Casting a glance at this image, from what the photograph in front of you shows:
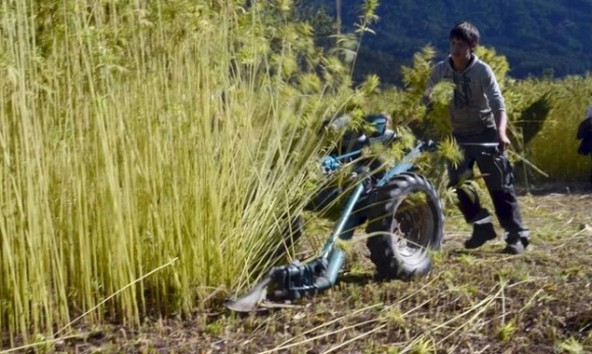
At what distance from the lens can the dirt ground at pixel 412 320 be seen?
458 centimetres

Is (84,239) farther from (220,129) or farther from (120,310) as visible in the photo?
(220,129)

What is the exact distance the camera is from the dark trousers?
6895 millimetres

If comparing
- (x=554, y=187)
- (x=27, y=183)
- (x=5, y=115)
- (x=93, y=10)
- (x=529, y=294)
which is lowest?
(x=554, y=187)

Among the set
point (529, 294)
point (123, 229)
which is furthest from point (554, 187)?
point (123, 229)

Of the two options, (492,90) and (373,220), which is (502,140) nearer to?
(492,90)

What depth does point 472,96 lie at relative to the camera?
7.03 metres

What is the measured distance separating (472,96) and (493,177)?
0.57m

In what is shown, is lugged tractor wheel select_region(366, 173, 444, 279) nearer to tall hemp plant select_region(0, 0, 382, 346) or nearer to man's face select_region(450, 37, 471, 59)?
tall hemp plant select_region(0, 0, 382, 346)

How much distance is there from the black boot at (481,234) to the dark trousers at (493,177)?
0.24 ft

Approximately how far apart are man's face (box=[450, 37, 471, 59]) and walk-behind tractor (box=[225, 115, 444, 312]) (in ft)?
2.76

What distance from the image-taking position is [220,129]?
5.10 m

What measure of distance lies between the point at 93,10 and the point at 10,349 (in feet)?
4.87

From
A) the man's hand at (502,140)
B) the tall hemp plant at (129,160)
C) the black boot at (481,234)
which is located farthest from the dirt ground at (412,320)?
the man's hand at (502,140)

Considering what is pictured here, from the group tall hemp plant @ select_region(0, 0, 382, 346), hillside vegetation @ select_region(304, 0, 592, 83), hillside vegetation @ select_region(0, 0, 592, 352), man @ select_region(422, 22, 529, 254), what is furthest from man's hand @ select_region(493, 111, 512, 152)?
hillside vegetation @ select_region(304, 0, 592, 83)
